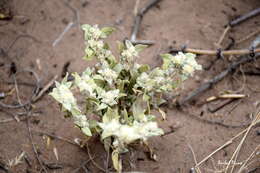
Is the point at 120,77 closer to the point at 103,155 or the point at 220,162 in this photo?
the point at 103,155

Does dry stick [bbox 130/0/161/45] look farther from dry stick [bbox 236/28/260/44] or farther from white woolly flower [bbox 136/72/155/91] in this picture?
white woolly flower [bbox 136/72/155/91]

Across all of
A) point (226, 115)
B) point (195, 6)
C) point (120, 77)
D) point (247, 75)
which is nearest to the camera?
point (120, 77)

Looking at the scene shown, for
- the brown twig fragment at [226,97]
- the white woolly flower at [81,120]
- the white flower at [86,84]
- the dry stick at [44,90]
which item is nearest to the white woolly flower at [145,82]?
the white flower at [86,84]

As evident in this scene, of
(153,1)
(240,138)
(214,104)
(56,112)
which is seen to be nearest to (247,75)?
(214,104)

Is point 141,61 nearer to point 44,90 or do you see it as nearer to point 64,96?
point 44,90

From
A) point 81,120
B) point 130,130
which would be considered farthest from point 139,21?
point 130,130
